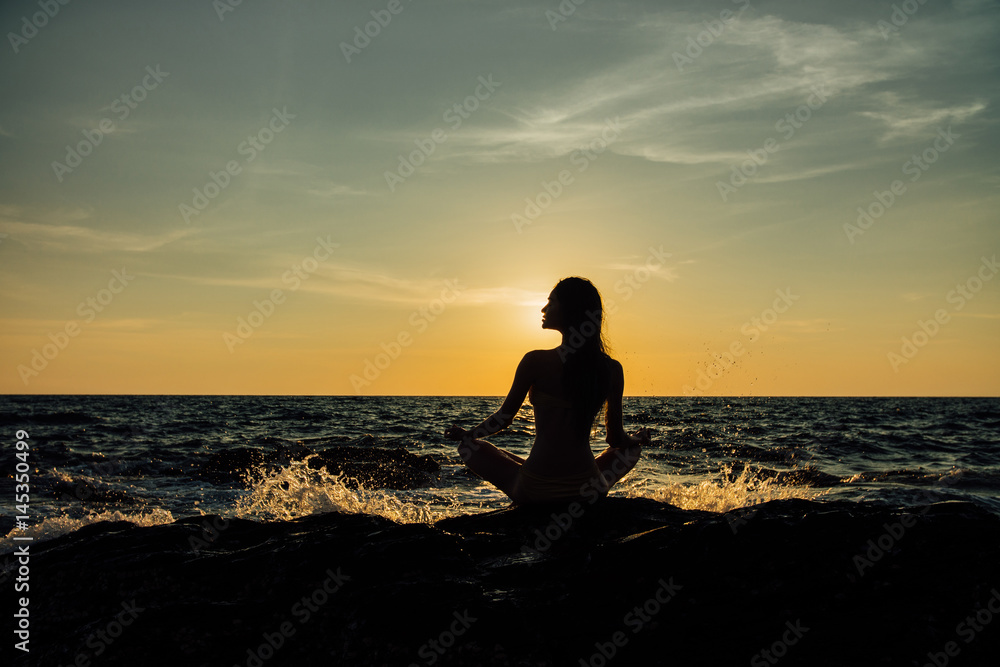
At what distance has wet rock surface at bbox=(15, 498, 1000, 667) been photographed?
2.96 meters

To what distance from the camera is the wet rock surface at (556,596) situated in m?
2.96

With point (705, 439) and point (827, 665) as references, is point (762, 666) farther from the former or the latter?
point (705, 439)

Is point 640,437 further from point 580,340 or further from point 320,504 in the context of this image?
point 320,504

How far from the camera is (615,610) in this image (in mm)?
3221

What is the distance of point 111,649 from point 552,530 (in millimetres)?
2755

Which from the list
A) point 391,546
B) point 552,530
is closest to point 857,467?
point 552,530
